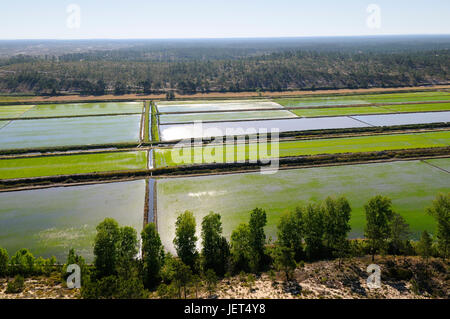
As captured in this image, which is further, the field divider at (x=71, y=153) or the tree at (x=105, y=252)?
the field divider at (x=71, y=153)

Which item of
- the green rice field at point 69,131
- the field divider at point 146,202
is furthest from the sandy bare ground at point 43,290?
the green rice field at point 69,131

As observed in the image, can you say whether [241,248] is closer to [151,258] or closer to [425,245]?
[151,258]

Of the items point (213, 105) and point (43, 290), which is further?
point (213, 105)

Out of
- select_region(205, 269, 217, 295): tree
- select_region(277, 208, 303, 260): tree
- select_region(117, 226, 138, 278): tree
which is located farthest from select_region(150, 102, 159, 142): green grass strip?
select_region(205, 269, 217, 295): tree

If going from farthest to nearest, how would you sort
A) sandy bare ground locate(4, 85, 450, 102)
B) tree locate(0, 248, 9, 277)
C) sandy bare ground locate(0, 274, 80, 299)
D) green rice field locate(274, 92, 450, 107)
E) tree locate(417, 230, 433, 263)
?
sandy bare ground locate(4, 85, 450, 102), green rice field locate(274, 92, 450, 107), tree locate(0, 248, 9, 277), tree locate(417, 230, 433, 263), sandy bare ground locate(0, 274, 80, 299)

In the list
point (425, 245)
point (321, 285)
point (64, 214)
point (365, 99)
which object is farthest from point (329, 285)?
point (365, 99)

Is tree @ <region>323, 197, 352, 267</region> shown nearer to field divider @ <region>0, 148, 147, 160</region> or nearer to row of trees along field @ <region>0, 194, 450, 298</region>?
row of trees along field @ <region>0, 194, 450, 298</region>

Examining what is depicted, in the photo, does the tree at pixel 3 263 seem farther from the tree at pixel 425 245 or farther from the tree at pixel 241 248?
the tree at pixel 425 245
